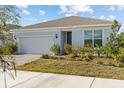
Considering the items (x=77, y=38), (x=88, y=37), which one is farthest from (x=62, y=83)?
(x=77, y=38)

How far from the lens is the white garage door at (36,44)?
748 inches

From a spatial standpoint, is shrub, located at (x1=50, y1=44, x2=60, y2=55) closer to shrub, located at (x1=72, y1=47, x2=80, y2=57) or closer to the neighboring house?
the neighboring house

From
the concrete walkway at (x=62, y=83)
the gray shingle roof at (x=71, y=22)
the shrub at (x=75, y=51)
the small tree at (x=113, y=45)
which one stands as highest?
the gray shingle roof at (x=71, y=22)

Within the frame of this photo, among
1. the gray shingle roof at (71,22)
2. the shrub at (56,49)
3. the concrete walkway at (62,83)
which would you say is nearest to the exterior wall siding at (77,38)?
the gray shingle roof at (71,22)

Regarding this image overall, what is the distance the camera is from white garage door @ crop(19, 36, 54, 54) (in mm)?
19000

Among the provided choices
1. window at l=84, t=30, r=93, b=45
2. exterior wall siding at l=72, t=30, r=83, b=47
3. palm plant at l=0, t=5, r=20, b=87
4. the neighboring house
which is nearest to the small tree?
the neighboring house

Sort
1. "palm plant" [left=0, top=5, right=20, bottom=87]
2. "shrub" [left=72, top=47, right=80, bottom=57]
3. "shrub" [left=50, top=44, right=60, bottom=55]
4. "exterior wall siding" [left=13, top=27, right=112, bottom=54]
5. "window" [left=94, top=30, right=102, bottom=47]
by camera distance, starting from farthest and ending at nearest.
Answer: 1. "shrub" [left=50, top=44, right=60, bottom=55]
2. "window" [left=94, top=30, right=102, bottom=47]
3. "exterior wall siding" [left=13, top=27, right=112, bottom=54]
4. "shrub" [left=72, top=47, right=80, bottom=57]
5. "palm plant" [left=0, top=5, right=20, bottom=87]

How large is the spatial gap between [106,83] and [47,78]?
2.31 metres

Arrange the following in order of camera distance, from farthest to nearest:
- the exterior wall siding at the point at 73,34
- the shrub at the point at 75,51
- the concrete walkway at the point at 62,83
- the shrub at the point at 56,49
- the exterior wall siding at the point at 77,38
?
1. the exterior wall siding at the point at 77,38
2. the shrub at the point at 56,49
3. the exterior wall siding at the point at 73,34
4. the shrub at the point at 75,51
5. the concrete walkway at the point at 62,83

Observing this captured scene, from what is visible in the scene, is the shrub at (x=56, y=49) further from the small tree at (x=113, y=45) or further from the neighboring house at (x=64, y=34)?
the small tree at (x=113, y=45)

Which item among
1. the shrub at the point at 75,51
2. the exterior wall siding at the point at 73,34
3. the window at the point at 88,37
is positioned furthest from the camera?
the window at the point at 88,37

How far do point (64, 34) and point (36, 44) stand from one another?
2.93m

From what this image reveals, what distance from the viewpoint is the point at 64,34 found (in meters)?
19.0
